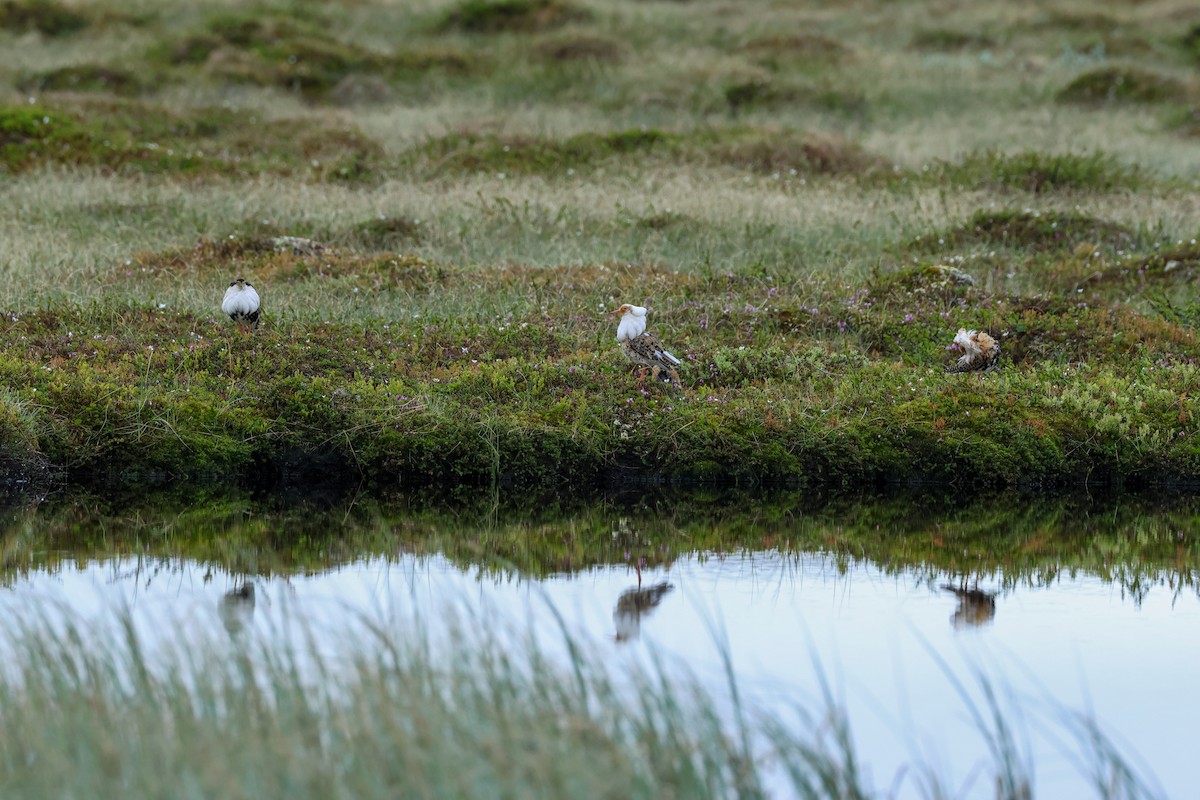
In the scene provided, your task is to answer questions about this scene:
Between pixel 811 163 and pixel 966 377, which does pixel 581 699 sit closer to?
pixel 966 377

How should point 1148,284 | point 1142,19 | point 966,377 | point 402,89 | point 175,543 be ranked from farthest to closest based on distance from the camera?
point 1142,19 < point 402,89 < point 1148,284 < point 966,377 < point 175,543

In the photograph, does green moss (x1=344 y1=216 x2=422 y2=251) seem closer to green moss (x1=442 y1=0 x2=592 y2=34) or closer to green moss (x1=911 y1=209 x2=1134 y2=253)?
green moss (x1=911 y1=209 x2=1134 y2=253)

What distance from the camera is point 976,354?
1384 centimetres

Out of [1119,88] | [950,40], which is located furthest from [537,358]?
[950,40]

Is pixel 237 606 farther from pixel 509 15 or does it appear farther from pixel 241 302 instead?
pixel 509 15

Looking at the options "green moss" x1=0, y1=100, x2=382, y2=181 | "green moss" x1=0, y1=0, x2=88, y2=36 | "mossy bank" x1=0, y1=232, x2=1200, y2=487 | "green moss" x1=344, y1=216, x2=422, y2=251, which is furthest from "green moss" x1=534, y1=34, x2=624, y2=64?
"mossy bank" x1=0, y1=232, x2=1200, y2=487

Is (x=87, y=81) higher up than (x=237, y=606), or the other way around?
(x=87, y=81)

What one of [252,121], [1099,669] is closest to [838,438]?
[1099,669]

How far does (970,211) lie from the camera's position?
66.9 feet

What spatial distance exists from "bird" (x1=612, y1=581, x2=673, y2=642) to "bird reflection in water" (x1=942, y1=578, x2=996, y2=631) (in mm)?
1781

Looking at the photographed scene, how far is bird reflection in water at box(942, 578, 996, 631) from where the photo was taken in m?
8.84

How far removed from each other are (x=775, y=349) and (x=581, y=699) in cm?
896

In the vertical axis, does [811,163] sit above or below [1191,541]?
above

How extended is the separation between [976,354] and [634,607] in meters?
6.17
